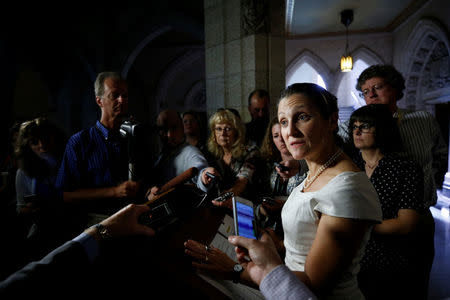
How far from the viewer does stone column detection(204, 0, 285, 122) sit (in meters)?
3.54

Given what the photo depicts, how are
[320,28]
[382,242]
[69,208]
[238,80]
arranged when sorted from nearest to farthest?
1. [382,242]
2. [69,208]
3. [238,80]
4. [320,28]

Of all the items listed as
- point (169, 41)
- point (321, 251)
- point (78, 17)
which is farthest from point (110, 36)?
point (321, 251)

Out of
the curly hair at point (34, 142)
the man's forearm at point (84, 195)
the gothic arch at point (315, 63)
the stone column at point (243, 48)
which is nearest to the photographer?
the man's forearm at point (84, 195)

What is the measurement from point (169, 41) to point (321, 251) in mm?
10870

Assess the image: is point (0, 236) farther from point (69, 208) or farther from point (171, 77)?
point (171, 77)

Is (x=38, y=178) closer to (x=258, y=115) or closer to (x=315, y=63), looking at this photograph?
(x=258, y=115)

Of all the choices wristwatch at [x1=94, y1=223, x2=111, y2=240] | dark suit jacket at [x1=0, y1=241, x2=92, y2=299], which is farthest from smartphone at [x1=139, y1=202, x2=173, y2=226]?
dark suit jacket at [x1=0, y1=241, x2=92, y2=299]

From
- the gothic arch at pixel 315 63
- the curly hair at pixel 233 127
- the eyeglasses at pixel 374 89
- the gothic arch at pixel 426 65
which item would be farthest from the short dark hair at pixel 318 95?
the gothic arch at pixel 315 63

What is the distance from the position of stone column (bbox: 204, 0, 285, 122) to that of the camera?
2.43 m

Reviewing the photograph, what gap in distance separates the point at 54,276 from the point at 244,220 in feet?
2.65

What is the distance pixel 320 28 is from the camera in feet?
28.8

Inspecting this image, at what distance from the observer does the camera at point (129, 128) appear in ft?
4.74

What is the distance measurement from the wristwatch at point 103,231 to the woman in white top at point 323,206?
2.45 feet

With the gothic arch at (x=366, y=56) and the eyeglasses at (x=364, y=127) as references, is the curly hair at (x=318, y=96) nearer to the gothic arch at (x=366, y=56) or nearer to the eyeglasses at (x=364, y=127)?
the eyeglasses at (x=364, y=127)
